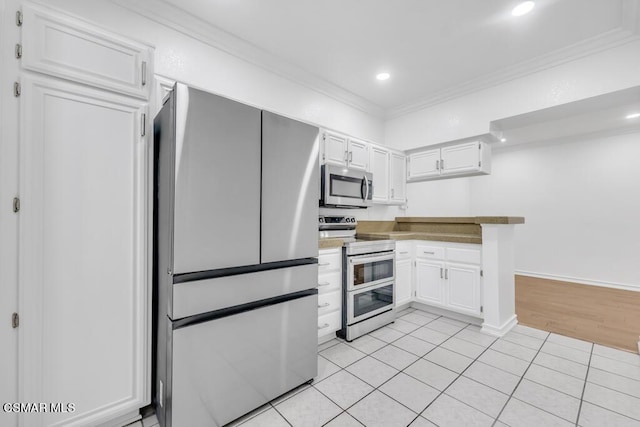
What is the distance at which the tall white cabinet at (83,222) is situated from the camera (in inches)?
51.8

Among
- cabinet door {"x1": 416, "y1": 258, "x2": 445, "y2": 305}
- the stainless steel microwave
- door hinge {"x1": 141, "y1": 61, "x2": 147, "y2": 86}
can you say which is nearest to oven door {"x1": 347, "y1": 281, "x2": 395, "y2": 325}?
cabinet door {"x1": 416, "y1": 258, "x2": 445, "y2": 305}

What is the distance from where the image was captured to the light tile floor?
1.70m

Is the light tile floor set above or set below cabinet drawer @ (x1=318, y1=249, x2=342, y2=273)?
below

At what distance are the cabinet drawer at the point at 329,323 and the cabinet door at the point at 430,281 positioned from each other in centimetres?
134

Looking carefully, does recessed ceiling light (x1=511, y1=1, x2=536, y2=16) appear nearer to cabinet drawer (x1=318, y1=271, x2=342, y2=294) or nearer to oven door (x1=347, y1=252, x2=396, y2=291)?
oven door (x1=347, y1=252, x2=396, y2=291)

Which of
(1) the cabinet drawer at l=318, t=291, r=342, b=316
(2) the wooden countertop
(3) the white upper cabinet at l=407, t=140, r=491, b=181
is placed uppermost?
(3) the white upper cabinet at l=407, t=140, r=491, b=181

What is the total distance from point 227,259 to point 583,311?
14.7 feet

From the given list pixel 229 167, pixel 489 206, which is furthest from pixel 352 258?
pixel 489 206

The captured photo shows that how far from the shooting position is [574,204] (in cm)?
505

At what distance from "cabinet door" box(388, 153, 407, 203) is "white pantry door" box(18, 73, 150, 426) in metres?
3.20

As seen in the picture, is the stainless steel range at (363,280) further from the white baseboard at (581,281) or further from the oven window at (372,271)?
the white baseboard at (581,281)

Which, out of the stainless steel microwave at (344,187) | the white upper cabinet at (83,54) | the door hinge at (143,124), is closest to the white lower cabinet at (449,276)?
Answer: the stainless steel microwave at (344,187)

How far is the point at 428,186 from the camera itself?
532 cm

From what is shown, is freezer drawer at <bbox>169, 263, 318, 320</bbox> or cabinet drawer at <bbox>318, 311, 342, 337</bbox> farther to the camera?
cabinet drawer at <bbox>318, 311, 342, 337</bbox>
